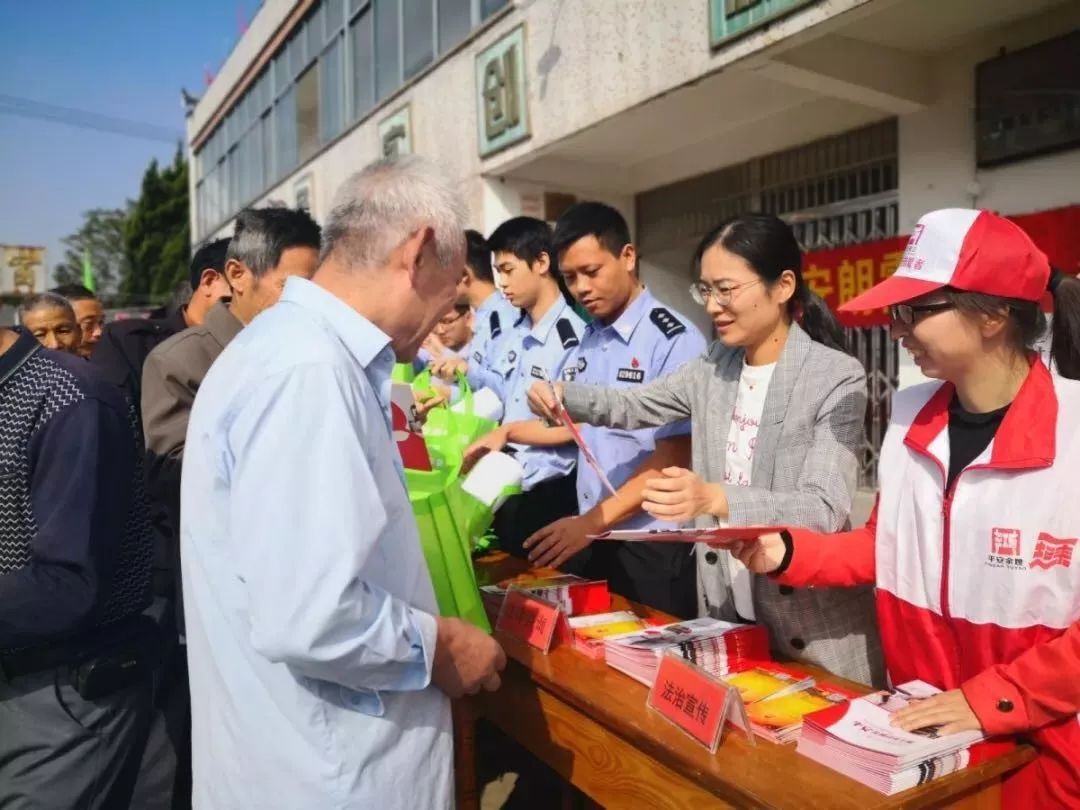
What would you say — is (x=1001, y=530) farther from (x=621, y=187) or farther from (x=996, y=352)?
(x=621, y=187)

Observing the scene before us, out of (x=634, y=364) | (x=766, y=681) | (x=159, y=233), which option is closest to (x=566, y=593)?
(x=766, y=681)

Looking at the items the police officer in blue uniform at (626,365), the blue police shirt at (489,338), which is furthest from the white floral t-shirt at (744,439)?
the blue police shirt at (489,338)

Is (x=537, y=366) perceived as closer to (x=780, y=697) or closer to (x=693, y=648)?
(x=693, y=648)

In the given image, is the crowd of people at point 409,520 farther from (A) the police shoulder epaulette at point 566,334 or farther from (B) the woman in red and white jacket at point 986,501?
(A) the police shoulder epaulette at point 566,334

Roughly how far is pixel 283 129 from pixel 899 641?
43.0 ft

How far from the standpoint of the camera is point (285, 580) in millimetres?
1094

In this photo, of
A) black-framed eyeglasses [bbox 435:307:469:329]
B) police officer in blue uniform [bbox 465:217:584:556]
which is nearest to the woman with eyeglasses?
police officer in blue uniform [bbox 465:217:584:556]

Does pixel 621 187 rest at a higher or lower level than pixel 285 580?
higher

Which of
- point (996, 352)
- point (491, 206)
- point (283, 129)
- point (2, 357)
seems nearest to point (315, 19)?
point (283, 129)

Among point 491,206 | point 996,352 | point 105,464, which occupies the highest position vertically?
point 491,206

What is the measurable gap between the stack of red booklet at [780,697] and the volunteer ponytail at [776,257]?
33.3 inches

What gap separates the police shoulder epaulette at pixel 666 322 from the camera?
2576mm

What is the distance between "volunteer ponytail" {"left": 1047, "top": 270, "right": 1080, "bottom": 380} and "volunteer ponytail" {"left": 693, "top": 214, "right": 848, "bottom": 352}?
57 centimetres

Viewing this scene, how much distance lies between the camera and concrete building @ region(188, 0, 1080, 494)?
402 cm
